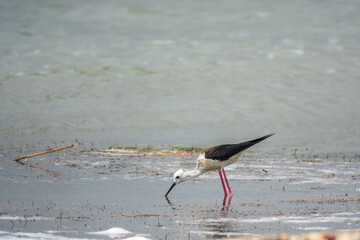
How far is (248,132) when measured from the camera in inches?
773

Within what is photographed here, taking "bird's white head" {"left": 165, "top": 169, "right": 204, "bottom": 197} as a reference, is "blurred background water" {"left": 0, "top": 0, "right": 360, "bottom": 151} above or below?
below

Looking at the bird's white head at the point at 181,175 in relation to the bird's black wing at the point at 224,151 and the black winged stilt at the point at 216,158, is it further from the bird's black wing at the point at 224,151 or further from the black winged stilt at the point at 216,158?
Answer: the bird's black wing at the point at 224,151

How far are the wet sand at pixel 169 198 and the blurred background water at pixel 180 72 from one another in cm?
338

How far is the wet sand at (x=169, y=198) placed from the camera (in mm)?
8648

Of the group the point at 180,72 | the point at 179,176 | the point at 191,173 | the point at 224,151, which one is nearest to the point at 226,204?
the point at 179,176

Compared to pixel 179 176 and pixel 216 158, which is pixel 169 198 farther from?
pixel 216 158

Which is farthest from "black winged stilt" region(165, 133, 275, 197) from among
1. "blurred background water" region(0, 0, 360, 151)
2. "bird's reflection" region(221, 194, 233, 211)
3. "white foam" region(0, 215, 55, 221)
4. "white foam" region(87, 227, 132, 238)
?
"blurred background water" region(0, 0, 360, 151)

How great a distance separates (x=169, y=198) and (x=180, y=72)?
751 inches

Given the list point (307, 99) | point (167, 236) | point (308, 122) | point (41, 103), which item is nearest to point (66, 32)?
point (41, 103)

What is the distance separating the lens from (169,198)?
11.1 meters

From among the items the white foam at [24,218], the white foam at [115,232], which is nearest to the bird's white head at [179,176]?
the white foam at [24,218]

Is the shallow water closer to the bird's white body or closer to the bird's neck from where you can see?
the bird's neck

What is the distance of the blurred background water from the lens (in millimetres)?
20359

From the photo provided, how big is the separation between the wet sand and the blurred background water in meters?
3.38
